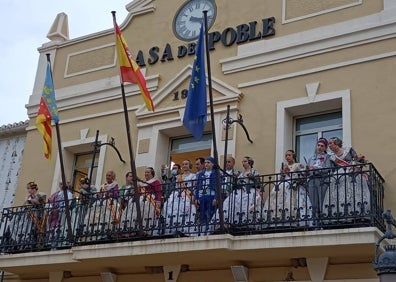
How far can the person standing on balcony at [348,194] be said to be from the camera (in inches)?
386

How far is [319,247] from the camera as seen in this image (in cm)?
977

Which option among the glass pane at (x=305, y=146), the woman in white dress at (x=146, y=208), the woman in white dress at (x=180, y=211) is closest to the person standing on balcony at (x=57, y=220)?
the woman in white dress at (x=146, y=208)

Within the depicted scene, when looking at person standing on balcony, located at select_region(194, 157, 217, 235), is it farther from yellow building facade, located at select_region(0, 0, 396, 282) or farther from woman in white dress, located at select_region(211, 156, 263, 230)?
yellow building facade, located at select_region(0, 0, 396, 282)

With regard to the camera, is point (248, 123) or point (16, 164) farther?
point (16, 164)

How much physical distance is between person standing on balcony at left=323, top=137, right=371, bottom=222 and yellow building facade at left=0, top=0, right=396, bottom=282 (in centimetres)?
39

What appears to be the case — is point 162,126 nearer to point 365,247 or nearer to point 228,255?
point 228,255

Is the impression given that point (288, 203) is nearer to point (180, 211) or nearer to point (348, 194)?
point (348, 194)

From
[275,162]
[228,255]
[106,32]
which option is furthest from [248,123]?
[106,32]

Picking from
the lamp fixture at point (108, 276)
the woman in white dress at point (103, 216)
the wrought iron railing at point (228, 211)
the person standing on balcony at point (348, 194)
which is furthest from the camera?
the lamp fixture at point (108, 276)

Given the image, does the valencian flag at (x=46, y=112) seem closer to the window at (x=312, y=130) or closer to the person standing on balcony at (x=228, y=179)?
the person standing on balcony at (x=228, y=179)

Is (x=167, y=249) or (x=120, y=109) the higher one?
(x=120, y=109)

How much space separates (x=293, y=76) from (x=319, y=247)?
381cm

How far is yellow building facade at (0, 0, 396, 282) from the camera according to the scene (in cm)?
1062

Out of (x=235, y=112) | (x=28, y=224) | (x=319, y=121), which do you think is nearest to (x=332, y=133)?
(x=319, y=121)
